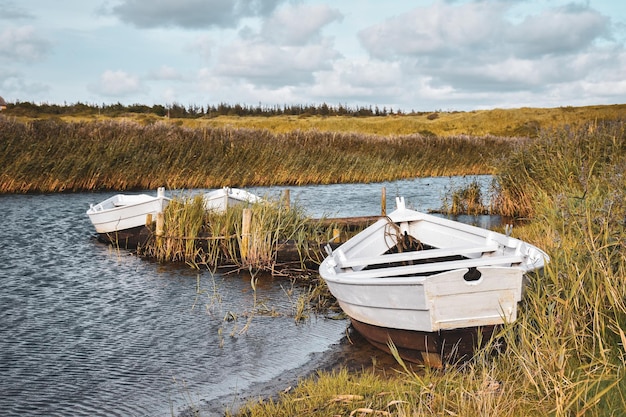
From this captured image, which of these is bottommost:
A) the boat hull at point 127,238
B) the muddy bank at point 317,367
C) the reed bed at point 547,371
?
the muddy bank at point 317,367

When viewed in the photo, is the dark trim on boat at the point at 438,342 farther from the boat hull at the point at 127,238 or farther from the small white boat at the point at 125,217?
the boat hull at the point at 127,238

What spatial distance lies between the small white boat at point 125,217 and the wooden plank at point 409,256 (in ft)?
22.8

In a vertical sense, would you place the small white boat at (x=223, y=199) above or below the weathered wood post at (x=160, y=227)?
above

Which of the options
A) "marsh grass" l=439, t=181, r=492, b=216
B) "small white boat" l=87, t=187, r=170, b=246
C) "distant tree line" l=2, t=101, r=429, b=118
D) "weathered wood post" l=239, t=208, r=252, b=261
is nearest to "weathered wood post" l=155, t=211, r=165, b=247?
"small white boat" l=87, t=187, r=170, b=246

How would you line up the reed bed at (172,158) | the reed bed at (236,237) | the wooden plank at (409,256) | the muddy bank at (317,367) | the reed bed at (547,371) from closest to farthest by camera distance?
the reed bed at (547,371) < the muddy bank at (317,367) < the wooden plank at (409,256) < the reed bed at (236,237) < the reed bed at (172,158)

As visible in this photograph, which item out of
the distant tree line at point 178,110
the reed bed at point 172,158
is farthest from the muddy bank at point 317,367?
the distant tree line at point 178,110

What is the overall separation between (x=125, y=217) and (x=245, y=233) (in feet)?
13.9

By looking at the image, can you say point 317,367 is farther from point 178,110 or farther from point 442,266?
point 178,110

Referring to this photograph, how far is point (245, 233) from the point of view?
11.3m

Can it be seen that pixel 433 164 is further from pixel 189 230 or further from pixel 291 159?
pixel 189 230

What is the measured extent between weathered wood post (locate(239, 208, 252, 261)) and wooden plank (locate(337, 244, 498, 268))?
3648 mm

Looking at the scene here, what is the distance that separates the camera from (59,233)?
1598 centimetres

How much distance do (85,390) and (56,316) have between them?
9.90ft

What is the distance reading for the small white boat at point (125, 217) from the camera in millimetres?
13875
